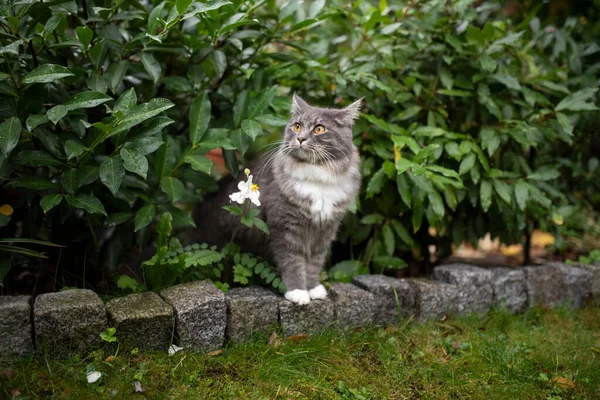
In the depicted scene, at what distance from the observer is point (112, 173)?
7.38 ft

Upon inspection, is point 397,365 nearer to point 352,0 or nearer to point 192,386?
point 192,386

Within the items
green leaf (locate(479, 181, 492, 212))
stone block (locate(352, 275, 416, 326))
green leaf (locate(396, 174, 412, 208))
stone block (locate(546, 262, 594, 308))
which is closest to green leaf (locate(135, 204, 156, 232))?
stone block (locate(352, 275, 416, 326))

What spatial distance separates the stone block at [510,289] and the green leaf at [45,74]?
9.21 feet

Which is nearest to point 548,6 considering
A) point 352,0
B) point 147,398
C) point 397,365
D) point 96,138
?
point 352,0

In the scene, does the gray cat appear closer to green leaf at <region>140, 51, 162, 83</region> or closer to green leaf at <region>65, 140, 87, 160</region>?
green leaf at <region>140, 51, 162, 83</region>

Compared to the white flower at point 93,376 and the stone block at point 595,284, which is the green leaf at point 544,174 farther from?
the white flower at point 93,376

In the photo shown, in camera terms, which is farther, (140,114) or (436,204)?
(436,204)

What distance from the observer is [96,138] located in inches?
89.4

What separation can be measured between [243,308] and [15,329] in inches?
39.4

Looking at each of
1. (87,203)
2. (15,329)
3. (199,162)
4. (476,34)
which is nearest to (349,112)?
(199,162)

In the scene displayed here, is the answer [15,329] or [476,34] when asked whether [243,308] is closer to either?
[15,329]

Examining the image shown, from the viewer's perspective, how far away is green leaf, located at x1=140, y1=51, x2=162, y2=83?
2461mm

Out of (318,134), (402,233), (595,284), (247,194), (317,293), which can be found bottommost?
(595,284)

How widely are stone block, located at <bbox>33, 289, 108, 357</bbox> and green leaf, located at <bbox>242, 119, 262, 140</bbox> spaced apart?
1105 mm
